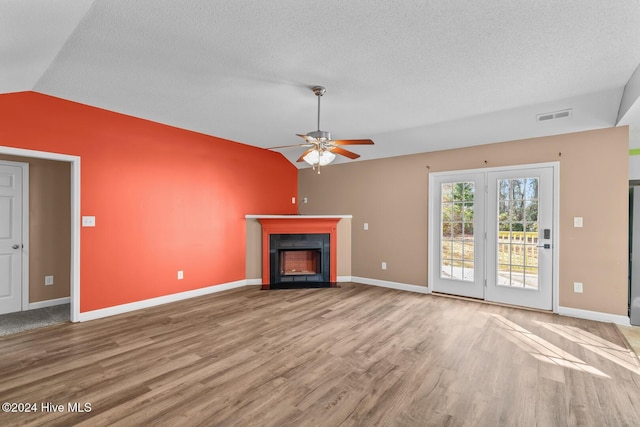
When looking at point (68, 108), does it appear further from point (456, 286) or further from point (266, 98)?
point (456, 286)

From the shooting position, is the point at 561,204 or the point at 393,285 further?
the point at 393,285

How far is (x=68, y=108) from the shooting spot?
3520mm

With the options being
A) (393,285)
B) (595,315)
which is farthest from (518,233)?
(393,285)

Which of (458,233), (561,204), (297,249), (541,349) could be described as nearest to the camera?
(541,349)

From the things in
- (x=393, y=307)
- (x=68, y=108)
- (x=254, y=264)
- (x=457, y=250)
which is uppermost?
(x=68, y=108)

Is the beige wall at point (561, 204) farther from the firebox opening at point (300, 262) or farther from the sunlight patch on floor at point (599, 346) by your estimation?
the firebox opening at point (300, 262)

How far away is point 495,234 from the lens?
4.50 m

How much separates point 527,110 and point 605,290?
2423 mm

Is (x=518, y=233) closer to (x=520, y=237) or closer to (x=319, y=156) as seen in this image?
(x=520, y=237)

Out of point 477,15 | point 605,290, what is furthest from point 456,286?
point 477,15

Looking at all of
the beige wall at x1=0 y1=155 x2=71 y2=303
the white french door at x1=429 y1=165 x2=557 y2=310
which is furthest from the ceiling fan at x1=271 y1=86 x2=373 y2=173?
Answer: the beige wall at x1=0 y1=155 x2=71 y2=303

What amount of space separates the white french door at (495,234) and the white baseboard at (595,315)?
167mm

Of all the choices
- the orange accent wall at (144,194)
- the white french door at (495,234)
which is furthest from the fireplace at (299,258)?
the white french door at (495,234)

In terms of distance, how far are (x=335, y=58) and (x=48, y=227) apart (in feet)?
15.5
